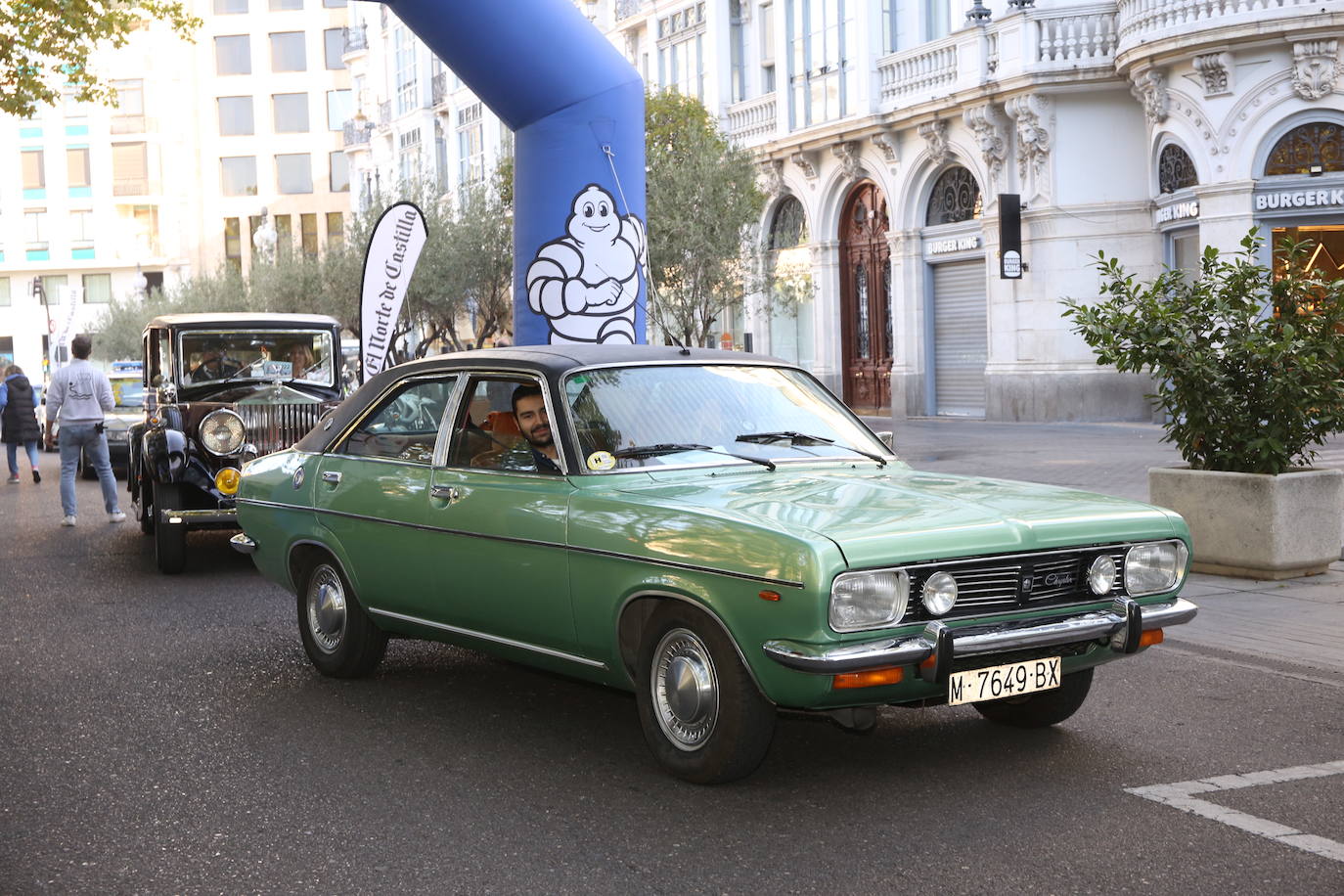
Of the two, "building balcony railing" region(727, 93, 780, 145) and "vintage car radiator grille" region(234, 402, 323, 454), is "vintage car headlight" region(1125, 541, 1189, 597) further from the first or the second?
"building balcony railing" region(727, 93, 780, 145)

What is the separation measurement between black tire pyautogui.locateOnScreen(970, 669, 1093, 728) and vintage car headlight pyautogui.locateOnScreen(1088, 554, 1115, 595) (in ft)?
1.88

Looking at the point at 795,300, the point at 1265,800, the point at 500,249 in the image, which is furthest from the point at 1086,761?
the point at 500,249

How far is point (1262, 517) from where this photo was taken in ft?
33.0

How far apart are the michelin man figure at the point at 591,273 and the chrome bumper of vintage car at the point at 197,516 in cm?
278

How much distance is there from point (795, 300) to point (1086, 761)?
27706 mm

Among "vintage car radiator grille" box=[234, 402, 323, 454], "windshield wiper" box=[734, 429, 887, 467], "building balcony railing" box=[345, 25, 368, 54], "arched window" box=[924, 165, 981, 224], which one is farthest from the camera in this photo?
"building balcony railing" box=[345, 25, 368, 54]

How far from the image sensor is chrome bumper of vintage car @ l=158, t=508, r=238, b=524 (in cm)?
1190

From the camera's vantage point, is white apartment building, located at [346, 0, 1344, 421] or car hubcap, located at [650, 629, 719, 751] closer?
car hubcap, located at [650, 629, 719, 751]

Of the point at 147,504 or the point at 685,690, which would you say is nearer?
the point at 685,690

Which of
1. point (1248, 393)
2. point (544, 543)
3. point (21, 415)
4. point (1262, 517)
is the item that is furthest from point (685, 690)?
point (21, 415)

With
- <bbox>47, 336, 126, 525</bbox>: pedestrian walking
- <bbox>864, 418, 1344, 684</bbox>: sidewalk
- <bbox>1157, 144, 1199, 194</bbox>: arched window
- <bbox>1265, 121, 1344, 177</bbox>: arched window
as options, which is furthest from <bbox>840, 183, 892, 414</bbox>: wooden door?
<bbox>47, 336, 126, 525</bbox>: pedestrian walking

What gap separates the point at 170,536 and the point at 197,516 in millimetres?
232

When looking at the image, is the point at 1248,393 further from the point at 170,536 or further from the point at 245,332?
the point at 245,332

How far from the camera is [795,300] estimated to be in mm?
33219
